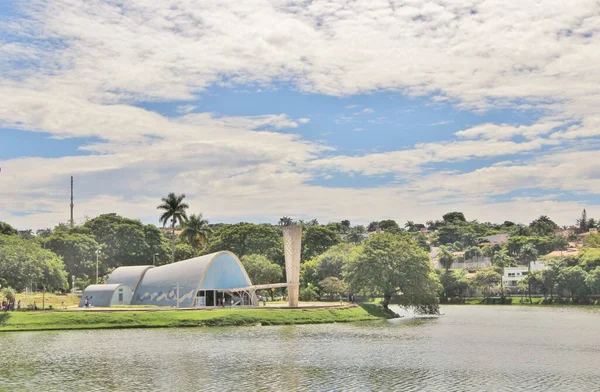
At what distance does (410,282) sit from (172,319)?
3204 cm

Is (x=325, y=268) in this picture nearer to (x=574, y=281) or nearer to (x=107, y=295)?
(x=107, y=295)

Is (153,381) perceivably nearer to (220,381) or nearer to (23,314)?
(220,381)

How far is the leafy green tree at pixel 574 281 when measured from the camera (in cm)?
12512

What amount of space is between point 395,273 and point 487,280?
215ft

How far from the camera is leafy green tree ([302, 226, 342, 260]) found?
147m

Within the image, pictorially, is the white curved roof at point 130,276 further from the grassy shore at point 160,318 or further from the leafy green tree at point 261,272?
the leafy green tree at point 261,272

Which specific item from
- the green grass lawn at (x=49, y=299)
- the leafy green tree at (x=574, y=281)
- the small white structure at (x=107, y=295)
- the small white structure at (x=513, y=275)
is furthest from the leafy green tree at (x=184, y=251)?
the leafy green tree at (x=574, y=281)

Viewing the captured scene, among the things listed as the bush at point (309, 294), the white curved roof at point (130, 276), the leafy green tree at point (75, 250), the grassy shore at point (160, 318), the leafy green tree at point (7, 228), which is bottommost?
the grassy shore at point (160, 318)

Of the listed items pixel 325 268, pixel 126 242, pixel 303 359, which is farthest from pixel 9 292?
pixel 126 242

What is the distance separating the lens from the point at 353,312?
79875mm

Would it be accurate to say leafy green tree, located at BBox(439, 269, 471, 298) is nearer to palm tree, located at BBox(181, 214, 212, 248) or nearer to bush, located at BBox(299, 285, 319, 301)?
bush, located at BBox(299, 285, 319, 301)

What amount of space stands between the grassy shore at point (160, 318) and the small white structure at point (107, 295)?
20507 millimetres

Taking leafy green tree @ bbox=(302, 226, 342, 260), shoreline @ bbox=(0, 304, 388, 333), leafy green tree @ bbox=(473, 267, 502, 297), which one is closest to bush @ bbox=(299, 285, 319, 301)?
shoreline @ bbox=(0, 304, 388, 333)

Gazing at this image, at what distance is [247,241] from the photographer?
142250 millimetres
